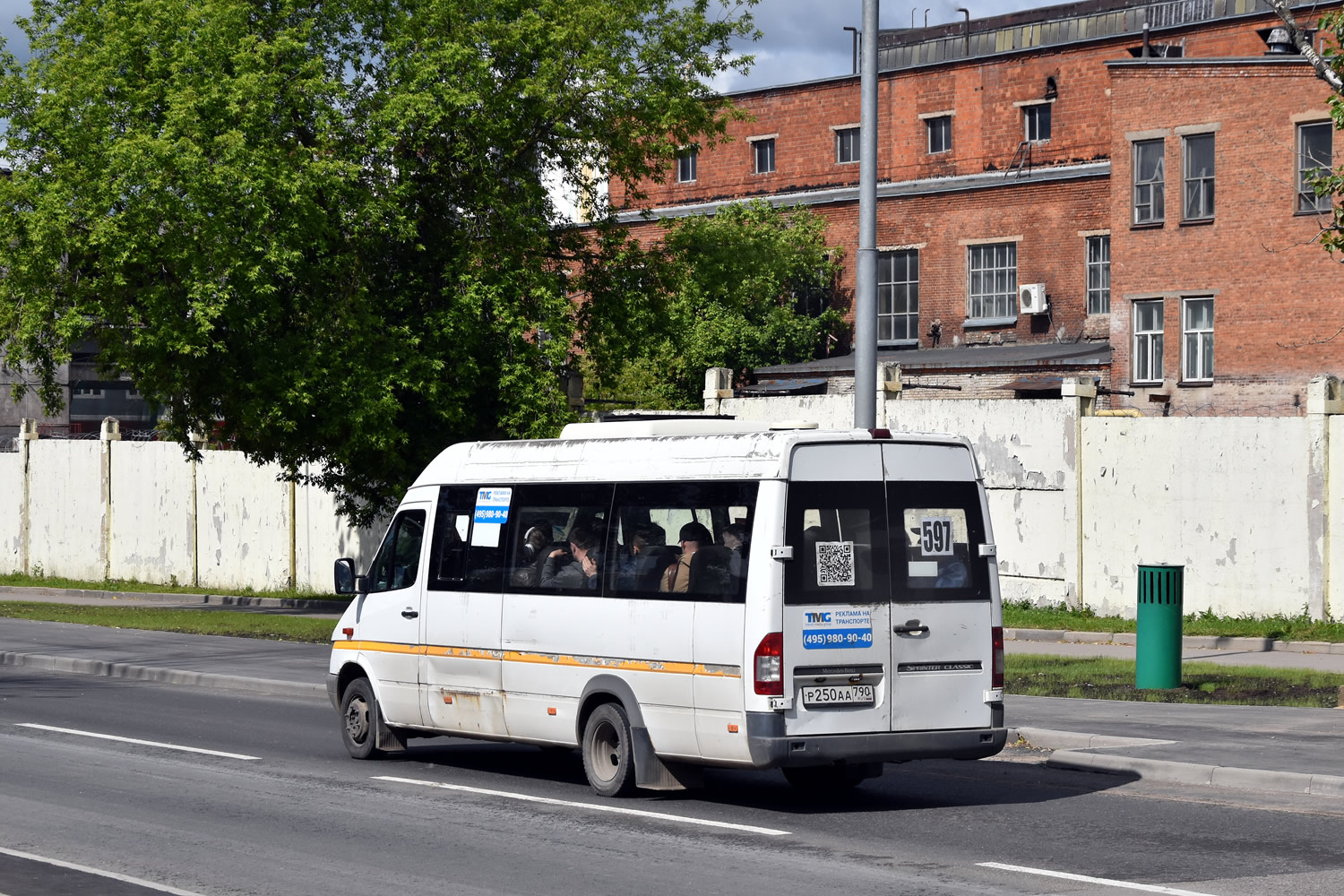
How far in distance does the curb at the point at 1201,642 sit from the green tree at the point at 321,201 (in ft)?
26.3

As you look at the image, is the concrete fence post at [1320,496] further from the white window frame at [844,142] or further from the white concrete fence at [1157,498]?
the white window frame at [844,142]

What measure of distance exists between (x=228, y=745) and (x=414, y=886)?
6662 millimetres

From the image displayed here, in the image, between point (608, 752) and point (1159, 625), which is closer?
point (608, 752)

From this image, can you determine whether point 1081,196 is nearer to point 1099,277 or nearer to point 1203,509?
point 1099,277

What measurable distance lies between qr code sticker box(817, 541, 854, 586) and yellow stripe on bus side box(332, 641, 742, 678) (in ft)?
2.68

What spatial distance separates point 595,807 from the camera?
11.3m

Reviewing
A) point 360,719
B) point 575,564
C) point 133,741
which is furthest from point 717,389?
point 575,564

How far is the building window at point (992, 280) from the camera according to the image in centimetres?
5241

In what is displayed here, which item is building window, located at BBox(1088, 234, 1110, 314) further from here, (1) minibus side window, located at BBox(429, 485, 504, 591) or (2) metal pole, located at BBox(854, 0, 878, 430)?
(1) minibus side window, located at BBox(429, 485, 504, 591)

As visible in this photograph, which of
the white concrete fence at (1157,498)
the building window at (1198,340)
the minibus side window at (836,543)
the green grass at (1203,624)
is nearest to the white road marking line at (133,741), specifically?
the minibus side window at (836,543)

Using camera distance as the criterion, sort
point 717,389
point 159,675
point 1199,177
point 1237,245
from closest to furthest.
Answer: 1. point 159,675
2. point 717,389
3. point 1237,245
4. point 1199,177

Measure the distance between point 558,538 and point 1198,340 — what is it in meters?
32.8

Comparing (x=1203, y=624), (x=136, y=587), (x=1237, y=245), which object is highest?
(x=1237, y=245)

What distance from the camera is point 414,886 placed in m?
8.67
